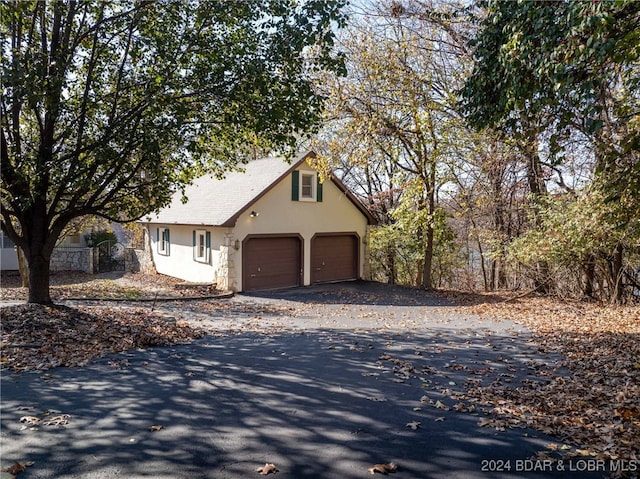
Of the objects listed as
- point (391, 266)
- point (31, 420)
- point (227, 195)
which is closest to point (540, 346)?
point (31, 420)

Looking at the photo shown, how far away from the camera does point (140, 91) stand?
350 inches

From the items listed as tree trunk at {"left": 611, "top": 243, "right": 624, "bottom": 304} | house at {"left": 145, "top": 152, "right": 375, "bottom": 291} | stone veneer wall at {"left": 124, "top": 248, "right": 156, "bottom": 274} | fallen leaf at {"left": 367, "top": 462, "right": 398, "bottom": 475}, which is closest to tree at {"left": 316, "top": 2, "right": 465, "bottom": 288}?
house at {"left": 145, "top": 152, "right": 375, "bottom": 291}

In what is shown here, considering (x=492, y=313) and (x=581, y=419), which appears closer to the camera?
(x=581, y=419)

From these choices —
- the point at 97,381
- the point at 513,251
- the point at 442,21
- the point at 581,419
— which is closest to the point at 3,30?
the point at 97,381

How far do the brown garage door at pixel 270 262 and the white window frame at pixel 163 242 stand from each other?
6.23 m

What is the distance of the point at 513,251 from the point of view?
50.7 feet

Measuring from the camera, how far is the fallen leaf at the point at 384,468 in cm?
353

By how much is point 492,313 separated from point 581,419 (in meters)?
8.90

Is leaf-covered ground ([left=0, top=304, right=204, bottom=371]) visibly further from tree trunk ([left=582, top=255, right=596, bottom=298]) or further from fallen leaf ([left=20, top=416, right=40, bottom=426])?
tree trunk ([left=582, top=255, right=596, bottom=298])

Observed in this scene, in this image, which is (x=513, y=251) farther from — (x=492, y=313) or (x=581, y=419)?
(x=581, y=419)

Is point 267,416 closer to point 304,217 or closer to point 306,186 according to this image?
point 304,217

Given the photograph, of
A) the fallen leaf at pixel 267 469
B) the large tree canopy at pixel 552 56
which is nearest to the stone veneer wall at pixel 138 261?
the large tree canopy at pixel 552 56

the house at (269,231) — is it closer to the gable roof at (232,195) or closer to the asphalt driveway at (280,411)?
the gable roof at (232,195)

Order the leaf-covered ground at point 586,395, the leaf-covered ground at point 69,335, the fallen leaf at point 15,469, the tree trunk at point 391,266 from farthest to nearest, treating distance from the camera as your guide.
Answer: the tree trunk at point 391,266 → the leaf-covered ground at point 69,335 → the leaf-covered ground at point 586,395 → the fallen leaf at point 15,469
